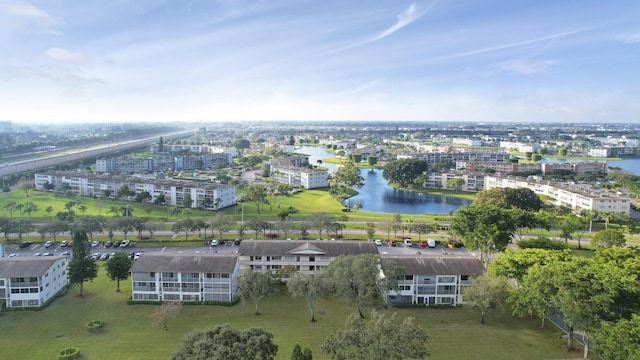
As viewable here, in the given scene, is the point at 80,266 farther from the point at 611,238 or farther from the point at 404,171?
the point at 404,171

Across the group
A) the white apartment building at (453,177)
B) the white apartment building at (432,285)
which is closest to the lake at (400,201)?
the white apartment building at (453,177)

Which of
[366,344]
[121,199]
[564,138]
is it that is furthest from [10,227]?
[564,138]

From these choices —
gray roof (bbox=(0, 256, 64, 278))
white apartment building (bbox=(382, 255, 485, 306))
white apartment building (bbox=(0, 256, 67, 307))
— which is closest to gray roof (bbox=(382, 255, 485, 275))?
white apartment building (bbox=(382, 255, 485, 306))

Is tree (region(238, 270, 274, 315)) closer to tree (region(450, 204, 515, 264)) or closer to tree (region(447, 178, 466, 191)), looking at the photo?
tree (region(450, 204, 515, 264))

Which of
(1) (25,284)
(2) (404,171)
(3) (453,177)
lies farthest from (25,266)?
(3) (453,177)

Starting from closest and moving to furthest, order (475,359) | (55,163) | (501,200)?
(475,359) < (501,200) < (55,163)

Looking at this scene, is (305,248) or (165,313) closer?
(165,313)

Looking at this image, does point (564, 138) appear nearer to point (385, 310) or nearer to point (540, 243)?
point (540, 243)
